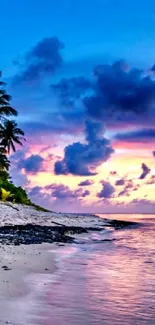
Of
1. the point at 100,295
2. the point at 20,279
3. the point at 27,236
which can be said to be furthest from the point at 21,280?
the point at 27,236

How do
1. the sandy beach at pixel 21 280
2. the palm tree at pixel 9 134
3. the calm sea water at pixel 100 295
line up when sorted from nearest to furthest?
the sandy beach at pixel 21 280 → the calm sea water at pixel 100 295 → the palm tree at pixel 9 134

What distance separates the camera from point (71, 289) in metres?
10.6

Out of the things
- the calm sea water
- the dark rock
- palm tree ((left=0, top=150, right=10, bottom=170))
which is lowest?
the calm sea water

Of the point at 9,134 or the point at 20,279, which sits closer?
the point at 20,279

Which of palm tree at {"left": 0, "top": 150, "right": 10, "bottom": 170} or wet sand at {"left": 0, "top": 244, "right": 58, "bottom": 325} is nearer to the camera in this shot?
wet sand at {"left": 0, "top": 244, "right": 58, "bottom": 325}

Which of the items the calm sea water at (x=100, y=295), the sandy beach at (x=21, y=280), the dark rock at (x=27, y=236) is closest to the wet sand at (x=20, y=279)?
the sandy beach at (x=21, y=280)

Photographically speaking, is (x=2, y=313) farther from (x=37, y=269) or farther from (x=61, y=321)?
(x=37, y=269)

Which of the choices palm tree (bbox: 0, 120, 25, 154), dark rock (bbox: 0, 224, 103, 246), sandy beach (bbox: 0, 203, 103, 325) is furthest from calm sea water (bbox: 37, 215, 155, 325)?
palm tree (bbox: 0, 120, 25, 154)

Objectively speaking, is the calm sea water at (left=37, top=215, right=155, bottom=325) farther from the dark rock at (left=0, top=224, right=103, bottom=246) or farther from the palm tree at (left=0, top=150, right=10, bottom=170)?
the palm tree at (left=0, top=150, right=10, bottom=170)

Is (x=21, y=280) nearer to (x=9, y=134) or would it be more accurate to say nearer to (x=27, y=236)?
(x=27, y=236)

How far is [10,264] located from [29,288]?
9.70 ft

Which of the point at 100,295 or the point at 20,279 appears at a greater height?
the point at 20,279

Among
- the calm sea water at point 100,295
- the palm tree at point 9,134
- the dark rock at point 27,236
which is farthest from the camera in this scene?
the palm tree at point 9,134

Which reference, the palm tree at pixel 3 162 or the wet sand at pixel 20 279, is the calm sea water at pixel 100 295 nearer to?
the wet sand at pixel 20 279
